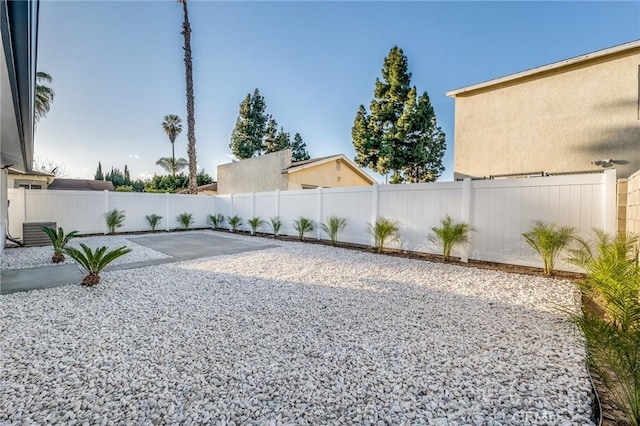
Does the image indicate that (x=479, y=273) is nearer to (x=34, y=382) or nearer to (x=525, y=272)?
(x=525, y=272)

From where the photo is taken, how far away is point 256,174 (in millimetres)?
17109

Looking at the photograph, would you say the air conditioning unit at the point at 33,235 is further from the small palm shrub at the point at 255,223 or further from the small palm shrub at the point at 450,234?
the small palm shrub at the point at 450,234

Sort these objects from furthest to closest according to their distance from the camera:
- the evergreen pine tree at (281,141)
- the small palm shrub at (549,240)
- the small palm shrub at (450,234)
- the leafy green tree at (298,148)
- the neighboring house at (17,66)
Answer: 1. the leafy green tree at (298,148)
2. the evergreen pine tree at (281,141)
3. the small palm shrub at (450,234)
4. the small palm shrub at (549,240)
5. the neighboring house at (17,66)

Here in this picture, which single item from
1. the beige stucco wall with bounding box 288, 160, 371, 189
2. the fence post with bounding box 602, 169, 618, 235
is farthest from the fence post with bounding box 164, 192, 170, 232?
the fence post with bounding box 602, 169, 618, 235

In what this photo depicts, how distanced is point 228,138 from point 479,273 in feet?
91.4

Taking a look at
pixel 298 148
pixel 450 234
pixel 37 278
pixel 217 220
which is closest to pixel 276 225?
pixel 217 220

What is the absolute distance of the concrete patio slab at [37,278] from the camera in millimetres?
4555

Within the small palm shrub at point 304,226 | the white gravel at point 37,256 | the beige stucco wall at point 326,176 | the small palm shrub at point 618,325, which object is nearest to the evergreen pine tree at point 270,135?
the beige stucco wall at point 326,176

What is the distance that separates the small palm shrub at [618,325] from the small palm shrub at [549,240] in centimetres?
92

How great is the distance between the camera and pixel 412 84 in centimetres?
1867

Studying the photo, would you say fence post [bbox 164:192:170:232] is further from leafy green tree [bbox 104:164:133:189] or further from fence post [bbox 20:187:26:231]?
leafy green tree [bbox 104:164:133:189]

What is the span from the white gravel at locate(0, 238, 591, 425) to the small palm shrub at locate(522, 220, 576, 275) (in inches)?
38.3

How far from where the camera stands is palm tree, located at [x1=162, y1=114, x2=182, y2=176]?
35.3m

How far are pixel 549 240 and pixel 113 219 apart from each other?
14.7m
